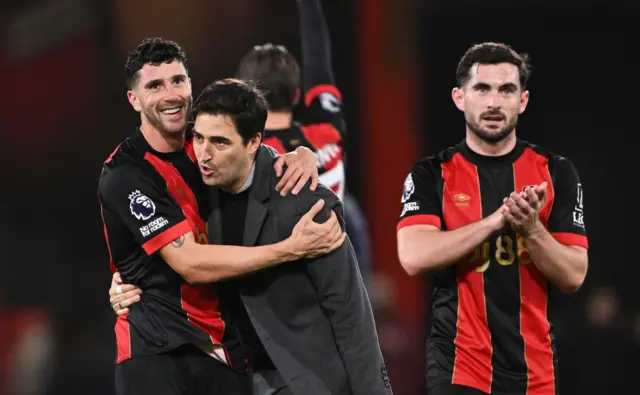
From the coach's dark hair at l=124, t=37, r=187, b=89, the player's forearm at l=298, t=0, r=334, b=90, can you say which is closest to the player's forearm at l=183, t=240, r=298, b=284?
the coach's dark hair at l=124, t=37, r=187, b=89

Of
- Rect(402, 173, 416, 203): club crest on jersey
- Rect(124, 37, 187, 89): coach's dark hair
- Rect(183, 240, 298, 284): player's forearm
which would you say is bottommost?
Rect(183, 240, 298, 284): player's forearm

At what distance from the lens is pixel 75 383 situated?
8492 millimetres

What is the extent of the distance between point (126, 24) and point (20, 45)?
3.43 feet

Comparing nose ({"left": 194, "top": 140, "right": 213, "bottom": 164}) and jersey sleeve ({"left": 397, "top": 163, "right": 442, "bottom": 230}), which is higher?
nose ({"left": 194, "top": 140, "right": 213, "bottom": 164})

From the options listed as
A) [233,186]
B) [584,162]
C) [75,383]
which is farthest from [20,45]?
[233,186]

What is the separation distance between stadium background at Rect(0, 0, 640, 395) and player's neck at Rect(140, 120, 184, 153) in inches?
226

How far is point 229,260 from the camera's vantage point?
3.38m

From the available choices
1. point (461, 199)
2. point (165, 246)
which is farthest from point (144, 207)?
point (461, 199)

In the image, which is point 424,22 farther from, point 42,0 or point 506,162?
point 506,162

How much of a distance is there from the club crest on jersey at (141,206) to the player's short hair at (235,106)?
0.32 m

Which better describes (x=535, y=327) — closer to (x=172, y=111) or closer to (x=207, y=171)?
(x=207, y=171)

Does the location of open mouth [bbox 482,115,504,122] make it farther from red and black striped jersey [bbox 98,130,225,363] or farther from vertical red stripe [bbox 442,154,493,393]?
red and black striped jersey [bbox 98,130,225,363]

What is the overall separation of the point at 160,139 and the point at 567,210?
1410 millimetres

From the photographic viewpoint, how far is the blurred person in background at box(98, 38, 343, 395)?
353 centimetres
